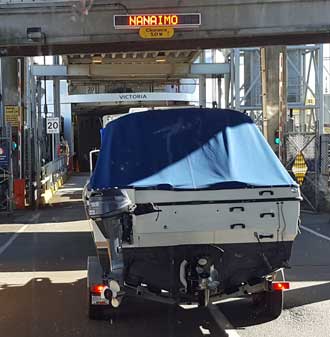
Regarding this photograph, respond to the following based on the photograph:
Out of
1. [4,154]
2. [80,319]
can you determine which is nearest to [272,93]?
[4,154]

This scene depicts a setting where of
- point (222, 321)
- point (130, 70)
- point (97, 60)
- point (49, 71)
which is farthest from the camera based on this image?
point (130, 70)

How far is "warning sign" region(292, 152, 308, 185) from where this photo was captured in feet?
60.8

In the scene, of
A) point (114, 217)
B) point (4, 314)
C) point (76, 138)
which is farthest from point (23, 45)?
point (76, 138)

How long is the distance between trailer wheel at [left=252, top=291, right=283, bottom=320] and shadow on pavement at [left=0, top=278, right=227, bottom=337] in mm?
646

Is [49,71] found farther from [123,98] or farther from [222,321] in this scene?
[222,321]

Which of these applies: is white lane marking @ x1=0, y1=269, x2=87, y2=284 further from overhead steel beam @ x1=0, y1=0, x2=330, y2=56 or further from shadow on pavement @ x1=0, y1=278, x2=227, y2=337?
overhead steel beam @ x1=0, y1=0, x2=330, y2=56

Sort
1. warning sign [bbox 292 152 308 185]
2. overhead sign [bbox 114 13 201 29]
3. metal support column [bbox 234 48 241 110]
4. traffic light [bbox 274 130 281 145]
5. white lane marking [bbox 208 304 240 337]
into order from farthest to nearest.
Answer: metal support column [bbox 234 48 241 110] < traffic light [bbox 274 130 281 145] < warning sign [bbox 292 152 308 185] < overhead sign [bbox 114 13 201 29] < white lane marking [bbox 208 304 240 337]

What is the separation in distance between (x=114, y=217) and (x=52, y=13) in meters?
9.22

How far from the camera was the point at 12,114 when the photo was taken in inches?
770

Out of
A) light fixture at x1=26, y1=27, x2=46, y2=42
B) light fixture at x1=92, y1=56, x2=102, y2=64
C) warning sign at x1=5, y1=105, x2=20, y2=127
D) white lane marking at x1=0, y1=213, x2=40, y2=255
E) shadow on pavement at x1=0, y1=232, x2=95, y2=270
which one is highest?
light fixture at x1=92, y1=56, x2=102, y2=64

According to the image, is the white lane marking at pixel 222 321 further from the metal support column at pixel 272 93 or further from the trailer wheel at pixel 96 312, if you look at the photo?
the metal support column at pixel 272 93

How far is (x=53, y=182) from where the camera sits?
25797 millimetres

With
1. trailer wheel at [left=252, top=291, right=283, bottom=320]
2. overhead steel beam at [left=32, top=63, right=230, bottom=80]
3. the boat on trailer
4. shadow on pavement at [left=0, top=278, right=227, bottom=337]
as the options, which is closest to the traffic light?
overhead steel beam at [left=32, top=63, right=230, bottom=80]

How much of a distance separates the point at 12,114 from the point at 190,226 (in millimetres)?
14721
